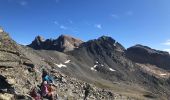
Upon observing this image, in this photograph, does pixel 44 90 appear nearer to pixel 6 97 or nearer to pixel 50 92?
pixel 50 92

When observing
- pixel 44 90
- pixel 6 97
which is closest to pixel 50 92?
pixel 44 90

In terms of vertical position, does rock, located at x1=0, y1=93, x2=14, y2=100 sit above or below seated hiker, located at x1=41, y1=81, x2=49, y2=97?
below

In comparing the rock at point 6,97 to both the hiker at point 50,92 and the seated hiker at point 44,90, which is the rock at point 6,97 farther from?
the hiker at point 50,92

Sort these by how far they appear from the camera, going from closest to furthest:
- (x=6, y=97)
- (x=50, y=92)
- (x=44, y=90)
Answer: (x=6, y=97) → (x=44, y=90) → (x=50, y=92)

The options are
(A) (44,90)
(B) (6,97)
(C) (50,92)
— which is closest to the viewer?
(B) (6,97)

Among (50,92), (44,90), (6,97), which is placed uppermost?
(44,90)

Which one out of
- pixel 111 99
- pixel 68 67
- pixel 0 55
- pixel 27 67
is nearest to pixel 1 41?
pixel 0 55

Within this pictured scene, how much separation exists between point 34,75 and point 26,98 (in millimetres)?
17012

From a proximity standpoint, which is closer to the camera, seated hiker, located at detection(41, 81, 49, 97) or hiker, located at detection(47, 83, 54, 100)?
seated hiker, located at detection(41, 81, 49, 97)

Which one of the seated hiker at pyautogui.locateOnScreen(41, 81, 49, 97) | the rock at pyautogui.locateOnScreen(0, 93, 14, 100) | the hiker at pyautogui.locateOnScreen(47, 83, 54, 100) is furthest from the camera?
the hiker at pyautogui.locateOnScreen(47, 83, 54, 100)

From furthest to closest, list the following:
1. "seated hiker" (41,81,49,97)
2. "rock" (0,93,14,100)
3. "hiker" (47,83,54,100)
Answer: "hiker" (47,83,54,100) → "seated hiker" (41,81,49,97) → "rock" (0,93,14,100)

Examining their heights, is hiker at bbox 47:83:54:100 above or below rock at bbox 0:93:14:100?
above

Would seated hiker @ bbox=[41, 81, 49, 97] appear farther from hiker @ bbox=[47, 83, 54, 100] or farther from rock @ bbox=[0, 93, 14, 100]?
rock @ bbox=[0, 93, 14, 100]

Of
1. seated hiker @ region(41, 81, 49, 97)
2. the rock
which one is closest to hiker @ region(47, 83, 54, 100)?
seated hiker @ region(41, 81, 49, 97)
